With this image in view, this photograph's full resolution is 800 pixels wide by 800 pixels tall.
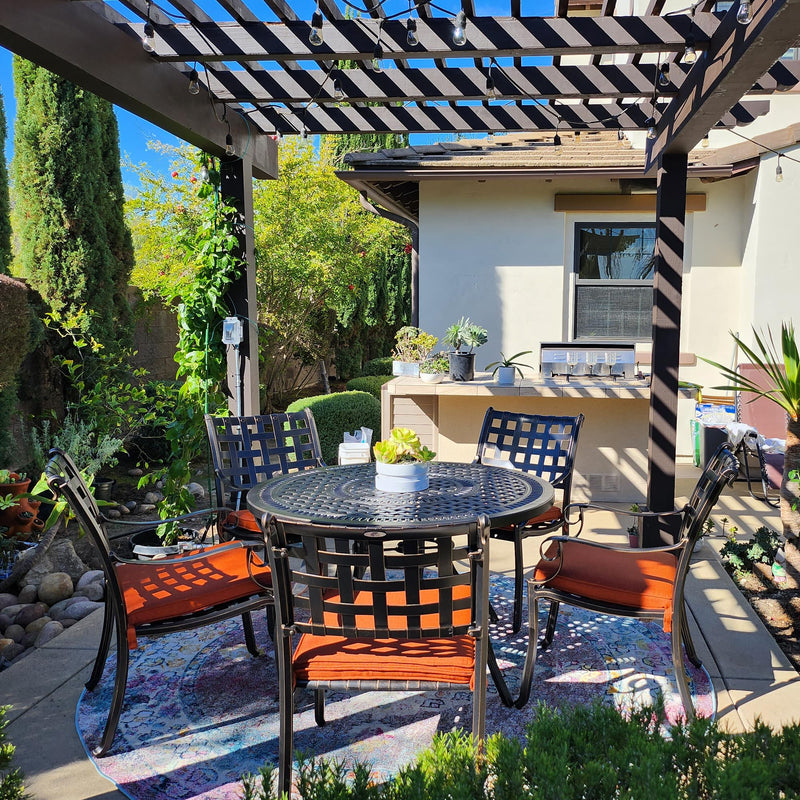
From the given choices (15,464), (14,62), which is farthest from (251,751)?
(14,62)

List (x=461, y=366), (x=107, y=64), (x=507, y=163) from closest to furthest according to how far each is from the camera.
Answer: (x=107, y=64)
(x=461, y=366)
(x=507, y=163)

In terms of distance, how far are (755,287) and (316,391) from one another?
861cm

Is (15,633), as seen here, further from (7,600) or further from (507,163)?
(507,163)

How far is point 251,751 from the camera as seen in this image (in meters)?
2.41

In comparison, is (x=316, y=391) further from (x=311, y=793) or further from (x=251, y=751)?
(x=311, y=793)

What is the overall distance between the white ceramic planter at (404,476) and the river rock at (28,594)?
2330 mm

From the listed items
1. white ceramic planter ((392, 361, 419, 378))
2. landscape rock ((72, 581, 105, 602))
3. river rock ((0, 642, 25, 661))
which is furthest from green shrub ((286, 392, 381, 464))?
river rock ((0, 642, 25, 661))

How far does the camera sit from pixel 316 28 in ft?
10.1

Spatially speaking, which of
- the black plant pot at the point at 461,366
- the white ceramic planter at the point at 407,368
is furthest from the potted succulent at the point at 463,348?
the white ceramic planter at the point at 407,368

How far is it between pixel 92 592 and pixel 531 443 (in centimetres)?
261

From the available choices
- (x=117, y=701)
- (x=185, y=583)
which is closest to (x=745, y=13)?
(x=185, y=583)

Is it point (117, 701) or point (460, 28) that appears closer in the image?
point (117, 701)

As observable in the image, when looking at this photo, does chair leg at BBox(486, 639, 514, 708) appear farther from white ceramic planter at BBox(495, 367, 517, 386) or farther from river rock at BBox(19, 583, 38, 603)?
white ceramic planter at BBox(495, 367, 517, 386)

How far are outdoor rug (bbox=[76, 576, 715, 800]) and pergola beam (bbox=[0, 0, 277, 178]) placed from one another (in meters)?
2.49
